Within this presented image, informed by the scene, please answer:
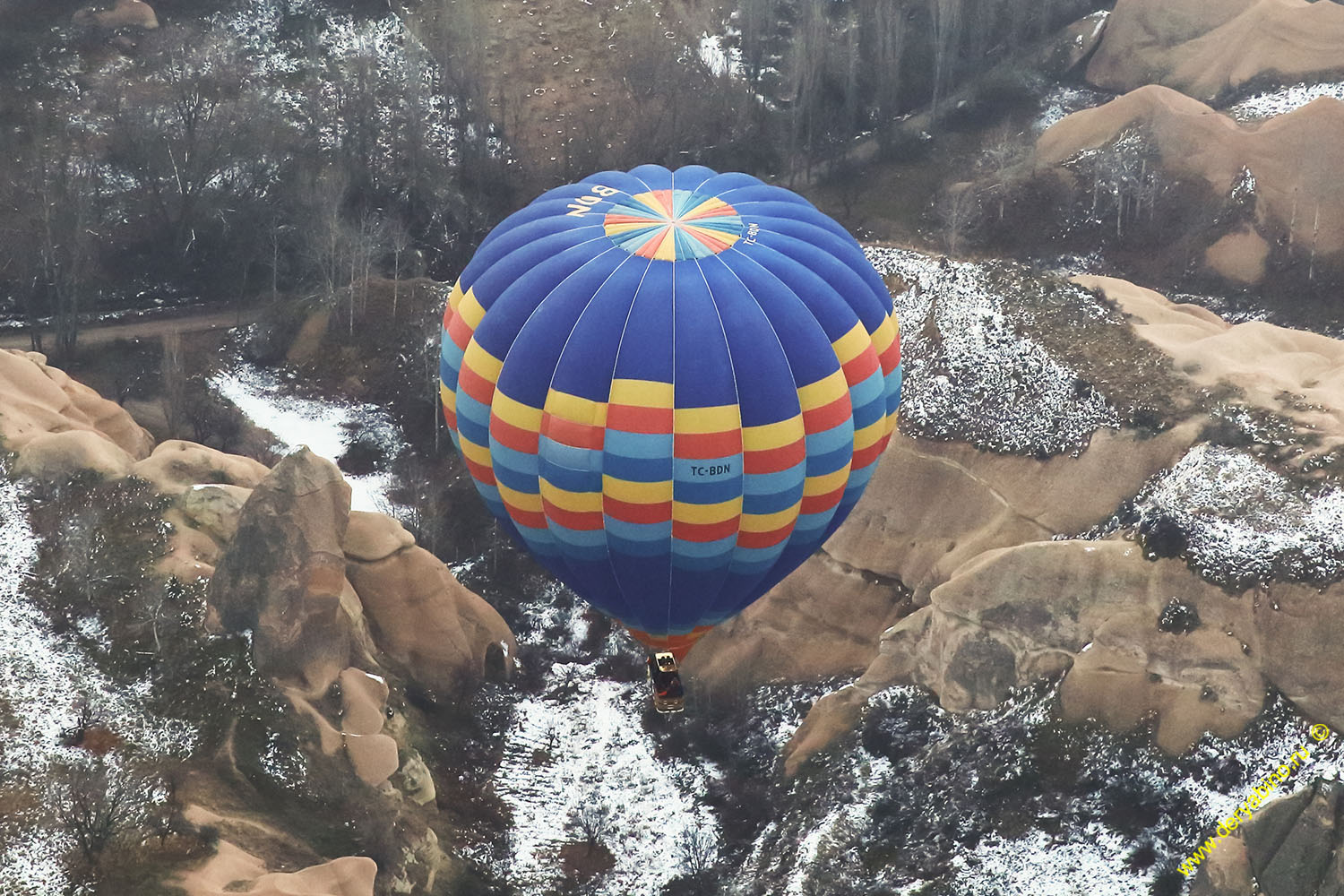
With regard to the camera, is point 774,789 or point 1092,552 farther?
point 774,789

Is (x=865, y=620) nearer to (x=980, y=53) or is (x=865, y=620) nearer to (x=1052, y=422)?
(x=1052, y=422)

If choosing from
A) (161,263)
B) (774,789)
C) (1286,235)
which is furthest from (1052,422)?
(161,263)

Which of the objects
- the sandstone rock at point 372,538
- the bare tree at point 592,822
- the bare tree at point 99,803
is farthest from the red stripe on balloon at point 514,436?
the bare tree at point 592,822

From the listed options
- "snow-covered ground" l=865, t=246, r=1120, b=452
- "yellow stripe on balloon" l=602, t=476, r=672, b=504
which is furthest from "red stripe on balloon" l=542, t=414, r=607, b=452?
"snow-covered ground" l=865, t=246, r=1120, b=452

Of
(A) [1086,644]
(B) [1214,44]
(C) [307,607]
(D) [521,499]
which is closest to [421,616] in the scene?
(C) [307,607]

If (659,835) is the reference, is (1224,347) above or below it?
above

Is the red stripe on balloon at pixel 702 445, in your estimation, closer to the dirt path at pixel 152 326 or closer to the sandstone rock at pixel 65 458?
the sandstone rock at pixel 65 458

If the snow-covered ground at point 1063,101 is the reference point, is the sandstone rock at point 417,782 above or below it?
below

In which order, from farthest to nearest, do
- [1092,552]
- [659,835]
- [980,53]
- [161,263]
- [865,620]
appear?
[980,53] < [161,263] < [865,620] < [659,835] < [1092,552]
